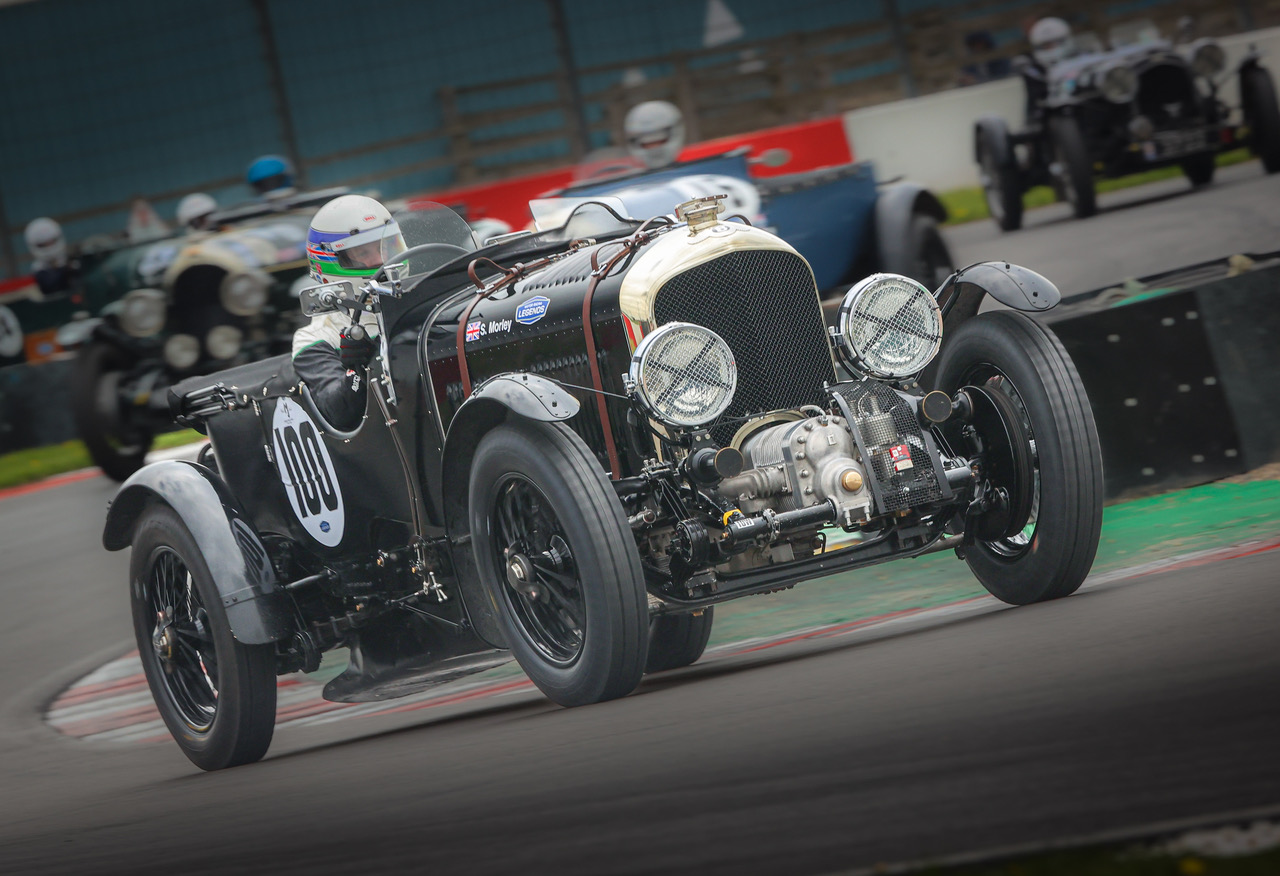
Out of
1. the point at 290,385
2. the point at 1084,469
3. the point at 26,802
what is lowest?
the point at 26,802

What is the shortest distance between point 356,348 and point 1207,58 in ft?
40.3

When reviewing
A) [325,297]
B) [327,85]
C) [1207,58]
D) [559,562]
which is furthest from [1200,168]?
[559,562]

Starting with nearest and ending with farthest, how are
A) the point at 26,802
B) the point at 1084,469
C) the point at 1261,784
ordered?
1. the point at 1261,784
2. the point at 1084,469
3. the point at 26,802

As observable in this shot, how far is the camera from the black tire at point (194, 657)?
222 inches

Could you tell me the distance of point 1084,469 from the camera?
491 centimetres

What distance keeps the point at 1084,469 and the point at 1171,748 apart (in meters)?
1.83

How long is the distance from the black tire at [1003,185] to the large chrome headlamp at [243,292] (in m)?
6.96

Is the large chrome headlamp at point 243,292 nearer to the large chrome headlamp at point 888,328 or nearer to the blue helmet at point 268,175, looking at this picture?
the blue helmet at point 268,175

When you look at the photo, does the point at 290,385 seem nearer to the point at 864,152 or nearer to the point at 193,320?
the point at 193,320

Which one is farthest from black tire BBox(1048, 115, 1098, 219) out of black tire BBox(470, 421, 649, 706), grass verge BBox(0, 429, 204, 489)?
black tire BBox(470, 421, 649, 706)

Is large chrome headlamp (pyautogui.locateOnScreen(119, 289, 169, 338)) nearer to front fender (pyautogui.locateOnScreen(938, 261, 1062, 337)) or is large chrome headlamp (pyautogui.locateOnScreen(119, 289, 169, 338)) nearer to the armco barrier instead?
the armco barrier

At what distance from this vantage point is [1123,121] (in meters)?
15.9

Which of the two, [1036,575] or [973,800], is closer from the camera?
[973,800]

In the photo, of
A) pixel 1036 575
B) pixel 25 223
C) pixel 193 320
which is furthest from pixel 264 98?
pixel 1036 575
